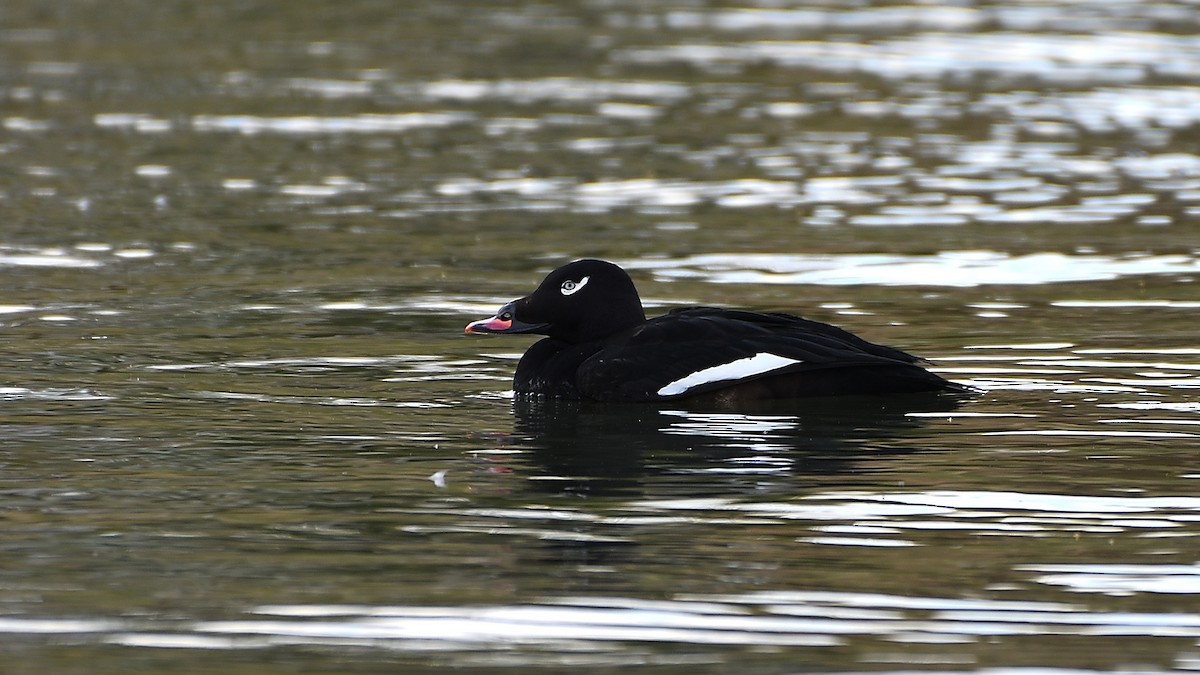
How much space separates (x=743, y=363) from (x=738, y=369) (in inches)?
1.3

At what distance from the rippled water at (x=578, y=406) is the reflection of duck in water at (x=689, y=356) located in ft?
0.39

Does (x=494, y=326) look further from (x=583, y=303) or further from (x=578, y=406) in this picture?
(x=578, y=406)

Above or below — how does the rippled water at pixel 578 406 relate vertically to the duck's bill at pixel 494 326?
below

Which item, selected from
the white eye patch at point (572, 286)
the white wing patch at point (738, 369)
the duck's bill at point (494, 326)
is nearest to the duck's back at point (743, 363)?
the white wing patch at point (738, 369)

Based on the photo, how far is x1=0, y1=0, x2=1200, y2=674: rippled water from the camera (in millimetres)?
6016

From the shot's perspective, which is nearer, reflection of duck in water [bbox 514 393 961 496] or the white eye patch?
reflection of duck in water [bbox 514 393 961 496]

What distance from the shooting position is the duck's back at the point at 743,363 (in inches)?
363

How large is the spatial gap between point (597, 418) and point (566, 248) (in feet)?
17.0

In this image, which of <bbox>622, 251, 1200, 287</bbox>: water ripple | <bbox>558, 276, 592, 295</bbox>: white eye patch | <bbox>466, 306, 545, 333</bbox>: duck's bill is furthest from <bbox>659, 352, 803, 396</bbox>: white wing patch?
<bbox>622, 251, 1200, 287</bbox>: water ripple

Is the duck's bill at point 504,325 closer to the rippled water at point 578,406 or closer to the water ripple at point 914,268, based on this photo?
the rippled water at point 578,406

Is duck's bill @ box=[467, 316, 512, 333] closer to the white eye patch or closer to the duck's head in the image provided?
the duck's head

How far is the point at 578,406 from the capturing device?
9539 mm

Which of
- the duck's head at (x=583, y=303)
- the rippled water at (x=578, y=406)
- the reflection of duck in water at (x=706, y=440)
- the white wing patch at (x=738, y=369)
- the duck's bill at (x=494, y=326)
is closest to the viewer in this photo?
the rippled water at (x=578, y=406)

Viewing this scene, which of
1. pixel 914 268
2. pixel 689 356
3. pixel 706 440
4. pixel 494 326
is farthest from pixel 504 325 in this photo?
pixel 914 268
